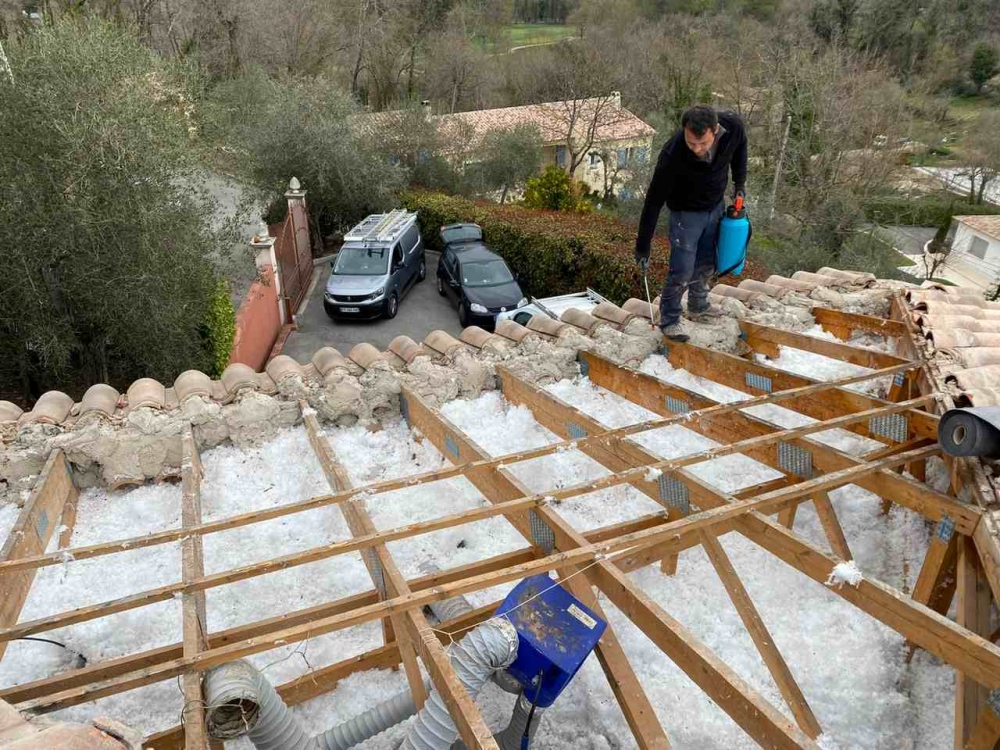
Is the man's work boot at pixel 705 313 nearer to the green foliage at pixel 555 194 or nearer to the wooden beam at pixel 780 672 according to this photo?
the wooden beam at pixel 780 672

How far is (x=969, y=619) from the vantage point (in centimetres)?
289

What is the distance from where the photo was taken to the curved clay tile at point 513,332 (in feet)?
20.4

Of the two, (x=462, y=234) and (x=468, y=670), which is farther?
(x=462, y=234)

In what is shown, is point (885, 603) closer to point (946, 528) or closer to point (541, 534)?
point (946, 528)

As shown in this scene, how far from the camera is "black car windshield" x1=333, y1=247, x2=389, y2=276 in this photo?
16.6 m

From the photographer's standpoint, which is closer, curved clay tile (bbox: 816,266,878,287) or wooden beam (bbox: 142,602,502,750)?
wooden beam (bbox: 142,602,502,750)

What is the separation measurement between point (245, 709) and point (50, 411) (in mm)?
3642

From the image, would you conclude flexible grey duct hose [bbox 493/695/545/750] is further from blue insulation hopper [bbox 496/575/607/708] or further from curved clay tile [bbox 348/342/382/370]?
curved clay tile [bbox 348/342/382/370]

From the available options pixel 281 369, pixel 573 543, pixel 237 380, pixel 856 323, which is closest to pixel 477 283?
pixel 856 323

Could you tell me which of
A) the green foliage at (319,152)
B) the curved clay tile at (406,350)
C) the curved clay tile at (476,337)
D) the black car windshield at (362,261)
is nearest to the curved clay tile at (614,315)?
the curved clay tile at (476,337)

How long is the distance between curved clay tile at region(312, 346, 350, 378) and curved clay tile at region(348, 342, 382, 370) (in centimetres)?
10

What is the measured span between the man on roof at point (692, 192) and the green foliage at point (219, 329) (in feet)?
25.8

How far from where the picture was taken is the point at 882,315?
691 centimetres

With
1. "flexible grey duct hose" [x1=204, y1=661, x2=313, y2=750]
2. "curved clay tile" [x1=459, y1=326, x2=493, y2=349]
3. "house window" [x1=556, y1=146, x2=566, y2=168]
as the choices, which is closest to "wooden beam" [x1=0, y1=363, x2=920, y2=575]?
"flexible grey duct hose" [x1=204, y1=661, x2=313, y2=750]
